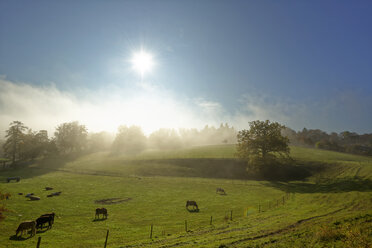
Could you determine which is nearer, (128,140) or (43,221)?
(43,221)

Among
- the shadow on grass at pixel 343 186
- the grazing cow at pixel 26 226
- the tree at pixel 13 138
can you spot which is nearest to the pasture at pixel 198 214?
the shadow on grass at pixel 343 186

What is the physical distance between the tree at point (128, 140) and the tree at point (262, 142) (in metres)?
88.5

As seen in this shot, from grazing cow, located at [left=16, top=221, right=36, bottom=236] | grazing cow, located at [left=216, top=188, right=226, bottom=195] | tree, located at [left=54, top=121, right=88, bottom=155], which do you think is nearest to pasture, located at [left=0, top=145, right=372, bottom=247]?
grazing cow, located at [left=16, top=221, right=36, bottom=236]

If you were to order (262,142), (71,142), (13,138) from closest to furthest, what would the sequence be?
(262,142) < (13,138) < (71,142)

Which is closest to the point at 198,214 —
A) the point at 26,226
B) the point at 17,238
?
the point at 26,226

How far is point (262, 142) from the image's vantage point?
66125 mm

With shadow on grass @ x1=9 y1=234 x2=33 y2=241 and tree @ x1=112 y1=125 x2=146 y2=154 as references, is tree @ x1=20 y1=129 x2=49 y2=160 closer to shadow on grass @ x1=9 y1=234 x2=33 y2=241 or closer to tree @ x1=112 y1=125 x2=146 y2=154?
tree @ x1=112 y1=125 x2=146 y2=154

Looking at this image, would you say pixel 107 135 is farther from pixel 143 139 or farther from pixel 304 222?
pixel 304 222

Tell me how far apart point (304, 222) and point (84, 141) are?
5540 inches

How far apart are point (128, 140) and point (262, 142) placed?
336 ft

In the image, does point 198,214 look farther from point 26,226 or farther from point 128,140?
point 128,140

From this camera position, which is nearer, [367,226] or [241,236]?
[367,226]

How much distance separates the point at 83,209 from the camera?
1288 inches

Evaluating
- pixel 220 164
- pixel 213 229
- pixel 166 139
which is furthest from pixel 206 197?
pixel 166 139
